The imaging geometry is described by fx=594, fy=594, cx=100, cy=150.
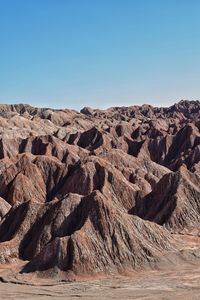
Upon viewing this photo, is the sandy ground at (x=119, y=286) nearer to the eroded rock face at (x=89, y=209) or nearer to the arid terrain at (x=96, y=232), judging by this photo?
the arid terrain at (x=96, y=232)

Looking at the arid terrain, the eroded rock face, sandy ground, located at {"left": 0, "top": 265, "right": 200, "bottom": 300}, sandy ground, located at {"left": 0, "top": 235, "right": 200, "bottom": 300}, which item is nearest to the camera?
sandy ground, located at {"left": 0, "top": 265, "right": 200, "bottom": 300}

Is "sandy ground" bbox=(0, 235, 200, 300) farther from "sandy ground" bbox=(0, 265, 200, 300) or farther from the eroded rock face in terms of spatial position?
the eroded rock face

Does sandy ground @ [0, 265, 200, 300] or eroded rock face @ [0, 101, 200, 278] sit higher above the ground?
eroded rock face @ [0, 101, 200, 278]

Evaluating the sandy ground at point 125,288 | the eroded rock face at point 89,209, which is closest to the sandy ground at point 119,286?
the sandy ground at point 125,288

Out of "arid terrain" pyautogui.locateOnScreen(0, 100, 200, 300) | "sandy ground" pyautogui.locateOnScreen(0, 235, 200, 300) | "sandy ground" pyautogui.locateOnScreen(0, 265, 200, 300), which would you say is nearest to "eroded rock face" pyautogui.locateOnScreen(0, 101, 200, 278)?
"arid terrain" pyautogui.locateOnScreen(0, 100, 200, 300)

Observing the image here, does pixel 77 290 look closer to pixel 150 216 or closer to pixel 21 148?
pixel 150 216

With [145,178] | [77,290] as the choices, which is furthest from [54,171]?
[77,290]

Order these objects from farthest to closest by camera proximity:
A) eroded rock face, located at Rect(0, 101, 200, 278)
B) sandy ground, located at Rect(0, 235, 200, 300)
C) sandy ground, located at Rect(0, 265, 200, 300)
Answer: eroded rock face, located at Rect(0, 101, 200, 278)
sandy ground, located at Rect(0, 235, 200, 300)
sandy ground, located at Rect(0, 265, 200, 300)

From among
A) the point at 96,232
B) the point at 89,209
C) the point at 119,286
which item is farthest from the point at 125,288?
the point at 89,209

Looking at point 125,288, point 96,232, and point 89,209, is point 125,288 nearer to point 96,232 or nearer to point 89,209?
point 96,232
